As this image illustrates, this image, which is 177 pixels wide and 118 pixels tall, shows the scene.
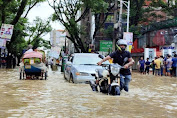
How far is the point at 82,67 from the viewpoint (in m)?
16.0

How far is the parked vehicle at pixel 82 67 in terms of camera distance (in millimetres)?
15602

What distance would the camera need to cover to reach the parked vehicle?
1560 centimetres

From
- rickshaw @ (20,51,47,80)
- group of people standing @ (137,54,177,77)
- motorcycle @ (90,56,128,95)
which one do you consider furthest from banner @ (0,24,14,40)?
motorcycle @ (90,56,128,95)

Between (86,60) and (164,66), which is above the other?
(86,60)

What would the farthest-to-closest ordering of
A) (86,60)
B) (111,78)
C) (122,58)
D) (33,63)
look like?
(33,63) < (86,60) < (122,58) < (111,78)

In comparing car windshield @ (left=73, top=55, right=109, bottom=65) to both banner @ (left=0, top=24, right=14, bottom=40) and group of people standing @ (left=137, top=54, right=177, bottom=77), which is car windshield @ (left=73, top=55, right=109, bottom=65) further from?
banner @ (left=0, top=24, right=14, bottom=40)

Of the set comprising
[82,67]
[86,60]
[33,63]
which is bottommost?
[82,67]

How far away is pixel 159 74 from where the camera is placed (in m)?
31.0

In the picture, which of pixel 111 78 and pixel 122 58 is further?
pixel 122 58

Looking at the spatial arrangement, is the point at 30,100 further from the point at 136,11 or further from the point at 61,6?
the point at 136,11

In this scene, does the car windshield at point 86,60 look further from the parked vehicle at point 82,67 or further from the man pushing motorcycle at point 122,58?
the man pushing motorcycle at point 122,58

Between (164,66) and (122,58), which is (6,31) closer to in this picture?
(164,66)

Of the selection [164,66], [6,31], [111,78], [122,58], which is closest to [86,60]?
[122,58]

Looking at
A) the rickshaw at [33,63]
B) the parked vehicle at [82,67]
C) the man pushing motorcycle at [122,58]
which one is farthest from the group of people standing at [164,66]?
the man pushing motorcycle at [122,58]
